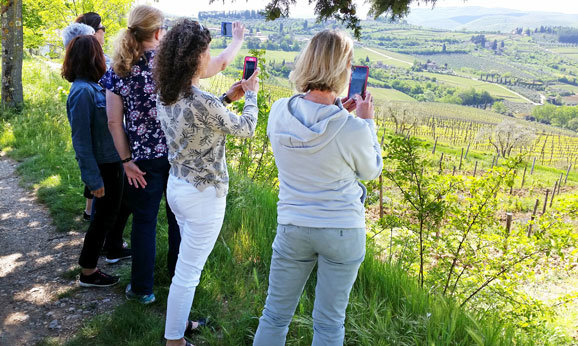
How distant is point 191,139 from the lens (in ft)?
6.88

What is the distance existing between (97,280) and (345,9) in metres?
3.56

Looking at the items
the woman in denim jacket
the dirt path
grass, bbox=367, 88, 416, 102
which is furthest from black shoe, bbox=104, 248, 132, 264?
grass, bbox=367, 88, 416, 102

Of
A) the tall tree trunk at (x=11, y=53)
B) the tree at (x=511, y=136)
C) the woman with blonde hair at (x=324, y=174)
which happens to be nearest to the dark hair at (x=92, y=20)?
the woman with blonde hair at (x=324, y=174)

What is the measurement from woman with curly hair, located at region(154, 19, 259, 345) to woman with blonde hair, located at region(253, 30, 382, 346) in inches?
13.3

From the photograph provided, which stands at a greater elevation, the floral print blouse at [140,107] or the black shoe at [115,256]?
the floral print blouse at [140,107]

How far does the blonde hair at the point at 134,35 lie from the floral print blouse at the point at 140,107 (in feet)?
0.17

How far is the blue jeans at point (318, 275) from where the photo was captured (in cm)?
177

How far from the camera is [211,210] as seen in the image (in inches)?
85.9

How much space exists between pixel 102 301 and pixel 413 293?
2012mm

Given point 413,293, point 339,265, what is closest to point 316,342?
point 339,265

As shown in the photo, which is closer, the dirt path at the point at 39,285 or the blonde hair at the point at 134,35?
the blonde hair at the point at 134,35

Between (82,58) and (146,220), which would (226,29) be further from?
(146,220)

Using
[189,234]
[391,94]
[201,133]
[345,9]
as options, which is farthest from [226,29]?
[391,94]

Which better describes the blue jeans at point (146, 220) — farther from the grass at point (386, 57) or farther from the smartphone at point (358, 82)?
the grass at point (386, 57)
